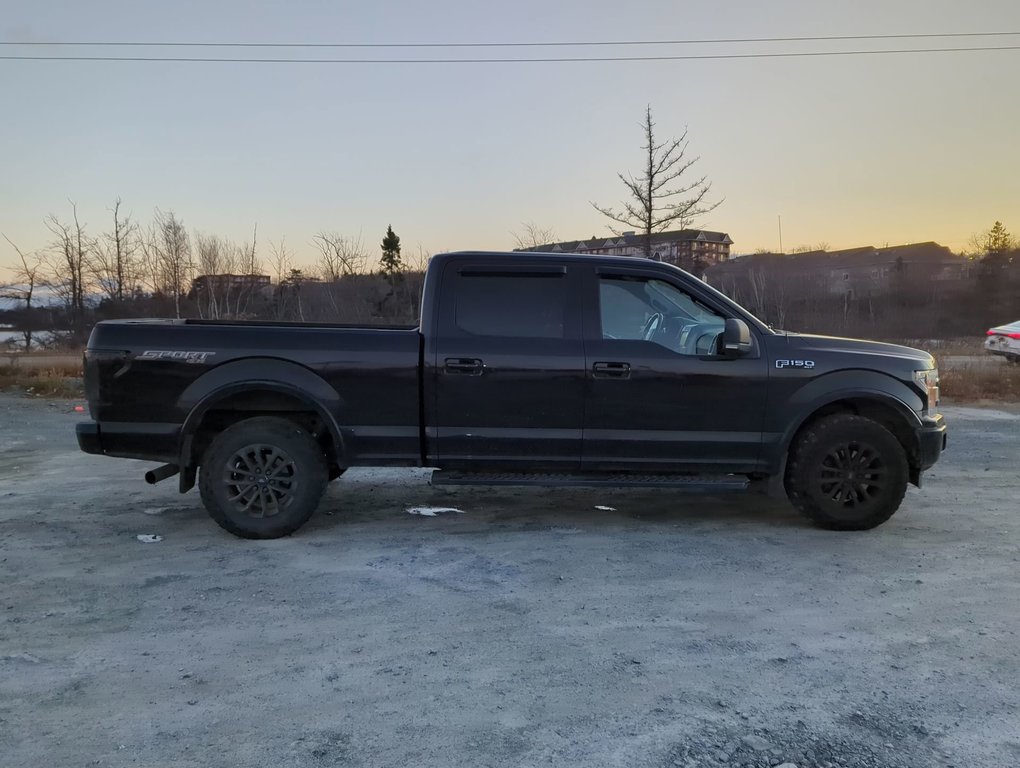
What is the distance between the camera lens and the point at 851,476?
5148 mm

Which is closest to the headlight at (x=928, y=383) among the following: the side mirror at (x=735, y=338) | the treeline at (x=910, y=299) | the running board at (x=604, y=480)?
the side mirror at (x=735, y=338)

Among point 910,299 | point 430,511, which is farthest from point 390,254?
point 430,511

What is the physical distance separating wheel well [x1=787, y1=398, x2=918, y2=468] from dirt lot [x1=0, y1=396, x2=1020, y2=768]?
0.70m

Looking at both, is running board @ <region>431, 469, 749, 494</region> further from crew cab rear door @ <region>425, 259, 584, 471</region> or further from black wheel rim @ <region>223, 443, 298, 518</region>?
black wheel rim @ <region>223, 443, 298, 518</region>

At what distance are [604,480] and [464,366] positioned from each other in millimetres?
1378

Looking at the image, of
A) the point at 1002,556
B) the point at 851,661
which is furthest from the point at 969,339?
the point at 851,661

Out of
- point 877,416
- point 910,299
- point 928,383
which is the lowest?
point 877,416

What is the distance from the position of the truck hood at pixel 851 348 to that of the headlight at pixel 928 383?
5cm

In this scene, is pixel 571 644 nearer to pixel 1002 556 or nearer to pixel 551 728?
pixel 551 728

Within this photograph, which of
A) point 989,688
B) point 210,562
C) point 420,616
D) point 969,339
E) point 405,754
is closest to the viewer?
point 405,754

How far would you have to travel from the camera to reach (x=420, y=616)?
3803 millimetres

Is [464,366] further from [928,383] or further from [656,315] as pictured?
[928,383]

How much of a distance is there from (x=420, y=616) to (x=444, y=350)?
2038 mm

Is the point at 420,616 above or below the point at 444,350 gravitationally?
below
